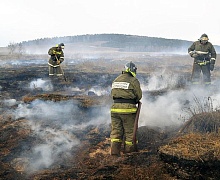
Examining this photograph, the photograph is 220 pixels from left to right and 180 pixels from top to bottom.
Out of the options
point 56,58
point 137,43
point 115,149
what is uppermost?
point 137,43

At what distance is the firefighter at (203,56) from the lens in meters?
8.79

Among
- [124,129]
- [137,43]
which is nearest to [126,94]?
[124,129]

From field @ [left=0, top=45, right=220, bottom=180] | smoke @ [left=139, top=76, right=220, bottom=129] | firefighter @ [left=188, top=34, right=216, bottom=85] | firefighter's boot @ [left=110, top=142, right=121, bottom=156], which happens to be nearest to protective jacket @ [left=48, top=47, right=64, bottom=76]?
field @ [left=0, top=45, right=220, bottom=180]

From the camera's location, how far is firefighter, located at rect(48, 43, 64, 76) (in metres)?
11.7

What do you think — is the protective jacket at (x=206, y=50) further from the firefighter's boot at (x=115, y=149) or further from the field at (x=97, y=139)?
the firefighter's boot at (x=115, y=149)

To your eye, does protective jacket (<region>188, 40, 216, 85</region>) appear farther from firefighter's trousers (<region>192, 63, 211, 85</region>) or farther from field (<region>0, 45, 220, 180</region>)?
field (<region>0, 45, 220, 180</region>)

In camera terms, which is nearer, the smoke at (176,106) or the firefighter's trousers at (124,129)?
the firefighter's trousers at (124,129)

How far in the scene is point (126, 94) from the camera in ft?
15.6

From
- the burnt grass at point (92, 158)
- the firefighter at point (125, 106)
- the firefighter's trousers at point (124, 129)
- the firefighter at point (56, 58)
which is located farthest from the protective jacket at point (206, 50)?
the firefighter at point (56, 58)

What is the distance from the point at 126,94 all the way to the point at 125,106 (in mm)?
218

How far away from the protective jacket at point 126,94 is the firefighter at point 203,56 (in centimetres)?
493

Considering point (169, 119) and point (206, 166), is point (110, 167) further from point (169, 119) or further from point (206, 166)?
point (169, 119)

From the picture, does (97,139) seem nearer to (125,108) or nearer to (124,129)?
(124,129)

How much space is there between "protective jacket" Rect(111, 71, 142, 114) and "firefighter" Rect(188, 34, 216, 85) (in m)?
4.93
